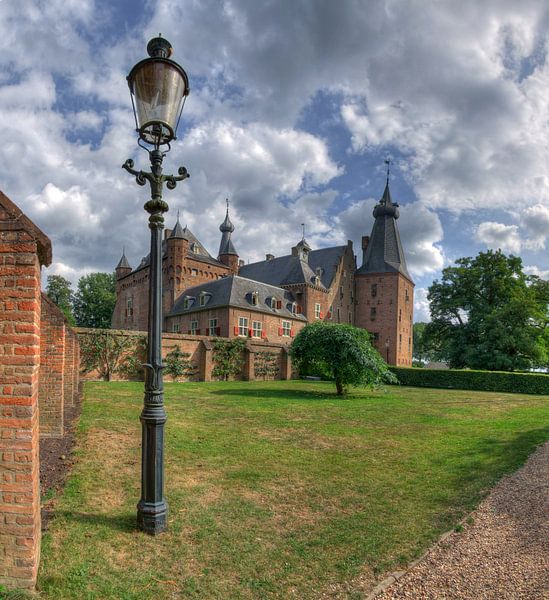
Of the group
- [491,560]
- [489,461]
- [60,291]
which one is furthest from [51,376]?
[60,291]

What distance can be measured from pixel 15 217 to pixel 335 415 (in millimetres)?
12156

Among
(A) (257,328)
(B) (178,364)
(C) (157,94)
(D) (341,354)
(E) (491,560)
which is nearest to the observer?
(E) (491,560)

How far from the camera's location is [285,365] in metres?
32.8

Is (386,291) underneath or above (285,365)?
above

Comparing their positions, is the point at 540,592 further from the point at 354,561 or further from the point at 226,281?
the point at 226,281

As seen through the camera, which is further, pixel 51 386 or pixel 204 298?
pixel 204 298

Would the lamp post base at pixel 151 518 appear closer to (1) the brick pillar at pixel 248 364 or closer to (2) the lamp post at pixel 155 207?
(2) the lamp post at pixel 155 207

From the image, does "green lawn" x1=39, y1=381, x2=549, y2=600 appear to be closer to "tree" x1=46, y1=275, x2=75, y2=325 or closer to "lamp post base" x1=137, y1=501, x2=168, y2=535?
"lamp post base" x1=137, y1=501, x2=168, y2=535

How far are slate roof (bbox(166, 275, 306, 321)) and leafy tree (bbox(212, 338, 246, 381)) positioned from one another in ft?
19.7

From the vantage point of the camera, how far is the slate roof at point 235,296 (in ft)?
118

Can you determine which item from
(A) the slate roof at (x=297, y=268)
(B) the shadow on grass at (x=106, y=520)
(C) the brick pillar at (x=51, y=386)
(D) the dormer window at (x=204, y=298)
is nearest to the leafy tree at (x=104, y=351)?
(D) the dormer window at (x=204, y=298)

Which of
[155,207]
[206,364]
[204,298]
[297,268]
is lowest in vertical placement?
[206,364]

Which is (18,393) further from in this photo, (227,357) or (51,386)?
(227,357)

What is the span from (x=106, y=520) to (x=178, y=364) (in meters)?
21.7
